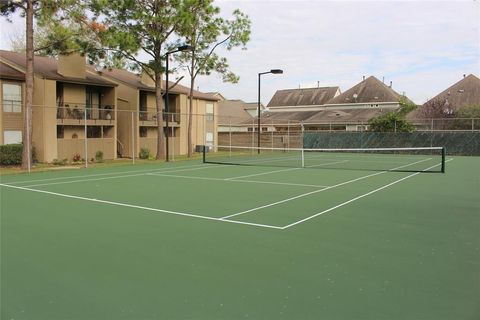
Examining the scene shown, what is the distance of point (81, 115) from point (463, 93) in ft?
145

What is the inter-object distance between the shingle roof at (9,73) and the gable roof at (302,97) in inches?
1843

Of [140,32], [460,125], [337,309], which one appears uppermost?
[140,32]

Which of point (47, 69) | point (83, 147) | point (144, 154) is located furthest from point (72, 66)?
point (144, 154)

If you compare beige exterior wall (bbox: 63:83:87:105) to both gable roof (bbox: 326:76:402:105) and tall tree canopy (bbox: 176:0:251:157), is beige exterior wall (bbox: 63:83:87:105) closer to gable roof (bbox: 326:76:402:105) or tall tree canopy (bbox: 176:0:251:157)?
tall tree canopy (bbox: 176:0:251:157)

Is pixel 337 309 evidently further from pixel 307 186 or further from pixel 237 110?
pixel 237 110

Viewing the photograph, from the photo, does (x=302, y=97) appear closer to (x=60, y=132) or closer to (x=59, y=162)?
(x=60, y=132)

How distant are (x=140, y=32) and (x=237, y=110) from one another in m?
44.0

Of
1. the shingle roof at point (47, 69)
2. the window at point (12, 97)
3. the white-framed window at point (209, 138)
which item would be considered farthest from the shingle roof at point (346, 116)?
the window at point (12, 97)

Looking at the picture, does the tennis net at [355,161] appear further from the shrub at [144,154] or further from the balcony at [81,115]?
the balcony at [81,115]

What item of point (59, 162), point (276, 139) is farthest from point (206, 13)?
point (276, 139)

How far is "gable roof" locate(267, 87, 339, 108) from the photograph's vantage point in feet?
218

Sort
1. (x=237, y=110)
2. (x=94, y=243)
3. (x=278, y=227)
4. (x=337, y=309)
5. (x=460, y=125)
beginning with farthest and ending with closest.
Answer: (x=237, y=110), (x=460, y=125), (x=278, y=227), (x=94, y=243), (x=337, y=309)

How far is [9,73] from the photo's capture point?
24172 millimetres

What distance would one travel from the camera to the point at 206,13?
2731 cm
